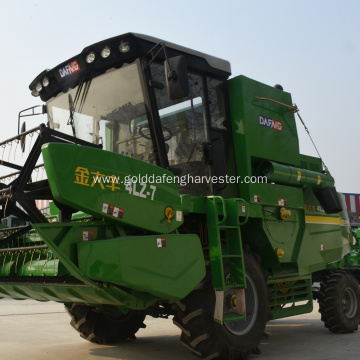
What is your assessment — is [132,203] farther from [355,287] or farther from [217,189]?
[355,287]

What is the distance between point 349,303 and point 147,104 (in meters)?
4.33

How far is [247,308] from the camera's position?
501cm

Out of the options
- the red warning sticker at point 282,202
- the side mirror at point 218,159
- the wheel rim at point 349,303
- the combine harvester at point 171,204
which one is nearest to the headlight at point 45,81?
the combine harvester at point 171,204

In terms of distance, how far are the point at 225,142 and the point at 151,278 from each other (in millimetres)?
2280

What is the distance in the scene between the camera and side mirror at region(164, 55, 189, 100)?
14.2 feet

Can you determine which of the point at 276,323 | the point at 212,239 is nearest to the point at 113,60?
the point at 212,239

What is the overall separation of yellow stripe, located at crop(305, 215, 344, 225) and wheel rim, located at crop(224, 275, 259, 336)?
1612 millimetres

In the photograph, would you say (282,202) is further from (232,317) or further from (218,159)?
(232,317)

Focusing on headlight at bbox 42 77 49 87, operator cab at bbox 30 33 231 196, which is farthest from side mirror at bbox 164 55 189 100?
headlight at bbox 42 77 49 87

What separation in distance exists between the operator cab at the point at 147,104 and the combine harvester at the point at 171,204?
0.04 feet

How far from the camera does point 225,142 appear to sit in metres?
5.59

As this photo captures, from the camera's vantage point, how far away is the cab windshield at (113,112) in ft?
15.8

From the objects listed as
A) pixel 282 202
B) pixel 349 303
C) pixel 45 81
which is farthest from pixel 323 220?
pixel 45 81

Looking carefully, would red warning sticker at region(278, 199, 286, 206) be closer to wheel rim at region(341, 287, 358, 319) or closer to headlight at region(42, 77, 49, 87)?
wheel rim at region(341, 287, 358, 319)
